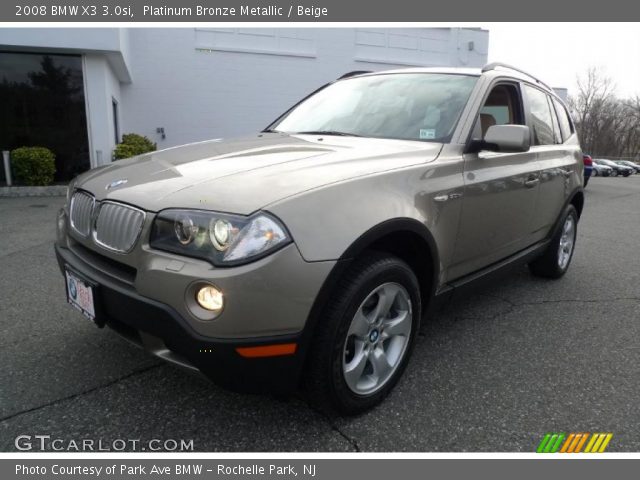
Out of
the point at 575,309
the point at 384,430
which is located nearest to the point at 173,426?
the point at 384,430

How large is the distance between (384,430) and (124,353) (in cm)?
157

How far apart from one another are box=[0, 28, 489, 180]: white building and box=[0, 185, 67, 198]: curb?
4.45ft

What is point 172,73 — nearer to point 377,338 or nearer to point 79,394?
point 79,394

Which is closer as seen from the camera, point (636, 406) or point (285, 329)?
point (285, 329)

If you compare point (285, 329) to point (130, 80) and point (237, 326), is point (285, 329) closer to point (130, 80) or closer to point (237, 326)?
point (237, 326)

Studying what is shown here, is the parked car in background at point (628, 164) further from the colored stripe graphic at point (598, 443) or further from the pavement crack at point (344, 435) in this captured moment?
the pavement crack at point (344, 435)

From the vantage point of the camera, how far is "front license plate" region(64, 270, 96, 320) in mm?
2109

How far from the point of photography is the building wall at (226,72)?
1480 centimetres

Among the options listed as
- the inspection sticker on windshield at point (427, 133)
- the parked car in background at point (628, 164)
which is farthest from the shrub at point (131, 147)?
the parked car in background at point (628, 164)

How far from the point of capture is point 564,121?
4.51 meters

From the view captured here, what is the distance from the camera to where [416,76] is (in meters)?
3.31

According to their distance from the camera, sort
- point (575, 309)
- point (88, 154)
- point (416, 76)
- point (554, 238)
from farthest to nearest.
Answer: point (88, 154), point (554, 238), point (575, 309), point (416, 76)

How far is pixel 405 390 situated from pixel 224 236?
1.36 metres

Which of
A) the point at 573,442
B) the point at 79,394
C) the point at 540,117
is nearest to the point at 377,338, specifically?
the point at 573,442
